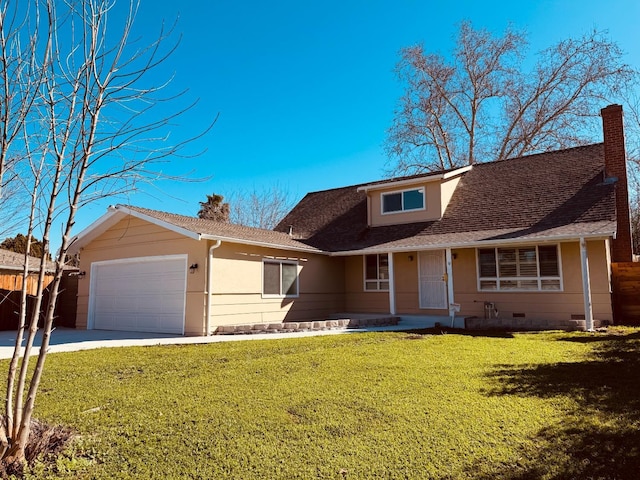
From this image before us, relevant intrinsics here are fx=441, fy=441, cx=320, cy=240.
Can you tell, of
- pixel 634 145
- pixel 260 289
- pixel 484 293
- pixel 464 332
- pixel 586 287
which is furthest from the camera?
pixel 634 145

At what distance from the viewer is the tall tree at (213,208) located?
30109 mm

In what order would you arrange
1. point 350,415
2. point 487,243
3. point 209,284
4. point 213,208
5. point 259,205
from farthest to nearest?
point 259,205 → point 213,208 → point 487,243 → point 209,284 → point 350,415

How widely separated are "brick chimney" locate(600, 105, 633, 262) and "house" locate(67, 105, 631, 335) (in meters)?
0.03

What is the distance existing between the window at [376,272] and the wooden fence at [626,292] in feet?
22.2

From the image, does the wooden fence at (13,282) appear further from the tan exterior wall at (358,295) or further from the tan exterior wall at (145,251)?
the tan exterior wall at (358,295)

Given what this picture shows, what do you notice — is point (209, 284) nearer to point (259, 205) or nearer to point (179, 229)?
point (179, 229)

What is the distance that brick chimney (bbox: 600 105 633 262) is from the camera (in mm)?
13734

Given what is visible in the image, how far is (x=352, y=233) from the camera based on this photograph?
17266mm

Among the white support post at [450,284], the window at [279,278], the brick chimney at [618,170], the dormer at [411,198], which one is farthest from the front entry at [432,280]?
the brick chimney at [618,170]

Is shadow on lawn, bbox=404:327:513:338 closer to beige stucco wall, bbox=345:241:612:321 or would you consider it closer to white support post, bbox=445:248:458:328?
white support post, bbox=445:248:458:328

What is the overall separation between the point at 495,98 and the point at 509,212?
47.9 feet

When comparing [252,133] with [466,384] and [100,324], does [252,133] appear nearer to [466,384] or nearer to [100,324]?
[100,324]

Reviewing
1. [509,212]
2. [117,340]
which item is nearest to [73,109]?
[117,340]

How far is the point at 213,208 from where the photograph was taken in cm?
3020
